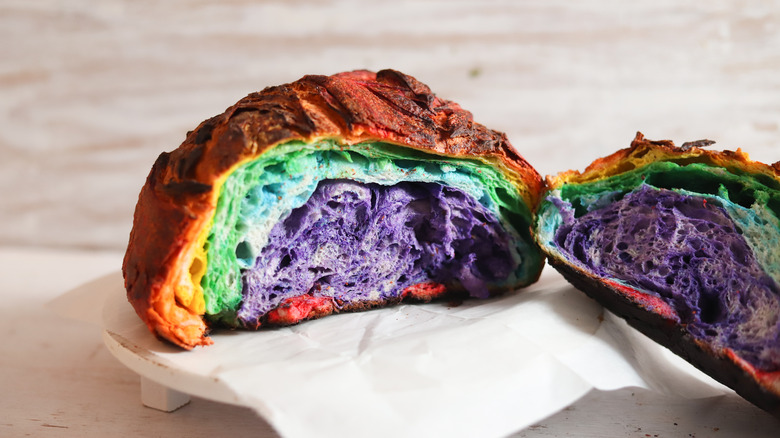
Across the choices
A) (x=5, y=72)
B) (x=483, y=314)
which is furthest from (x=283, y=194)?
(x=5, y=72)

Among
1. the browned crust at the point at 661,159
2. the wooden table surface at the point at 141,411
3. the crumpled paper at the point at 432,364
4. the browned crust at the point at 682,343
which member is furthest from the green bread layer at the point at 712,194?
the wooden table surface at the point at 141,411

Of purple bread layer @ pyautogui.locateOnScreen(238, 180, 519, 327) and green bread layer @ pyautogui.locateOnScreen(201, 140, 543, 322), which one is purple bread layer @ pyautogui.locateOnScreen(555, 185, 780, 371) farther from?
green bread layer @ pyautogui.locateOnScreen(201, 140, 543, 322)

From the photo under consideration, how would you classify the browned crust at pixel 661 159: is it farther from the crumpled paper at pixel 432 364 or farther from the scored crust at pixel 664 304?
the crumpled paper at pixel 432 364

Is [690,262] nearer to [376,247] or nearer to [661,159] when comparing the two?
[661,159]

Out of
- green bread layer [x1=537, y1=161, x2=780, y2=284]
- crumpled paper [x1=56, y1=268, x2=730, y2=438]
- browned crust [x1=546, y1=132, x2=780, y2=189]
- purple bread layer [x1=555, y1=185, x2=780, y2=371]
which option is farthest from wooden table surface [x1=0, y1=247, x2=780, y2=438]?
browned crust [x1=546, y1=132, x2=780, y2=189]

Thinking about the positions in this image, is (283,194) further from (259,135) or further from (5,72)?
(5,72)

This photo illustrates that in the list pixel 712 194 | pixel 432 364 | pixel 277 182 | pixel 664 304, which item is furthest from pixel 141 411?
pixel 712 194

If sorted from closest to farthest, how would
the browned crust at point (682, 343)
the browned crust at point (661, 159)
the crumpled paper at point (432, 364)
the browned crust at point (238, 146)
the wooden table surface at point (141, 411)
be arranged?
the crumpled paper at point (432, 364) < the browned crust at point (682, 343) < the browned crust at point (238, 146) < the wooden table surface at point (141, 411) < the browned crust at point (661, 159)
